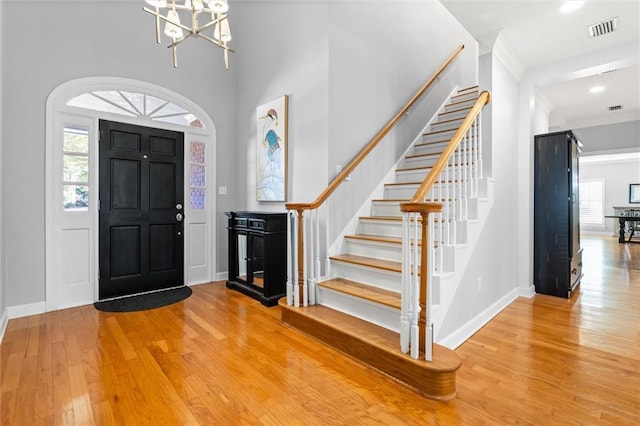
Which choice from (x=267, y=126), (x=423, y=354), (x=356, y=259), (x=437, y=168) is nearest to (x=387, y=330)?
(x=423, y=354)

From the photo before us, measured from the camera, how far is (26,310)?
307 centimetres

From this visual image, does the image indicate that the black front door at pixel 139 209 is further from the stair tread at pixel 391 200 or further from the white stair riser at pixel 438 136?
the white stair riser at pixel 438 136

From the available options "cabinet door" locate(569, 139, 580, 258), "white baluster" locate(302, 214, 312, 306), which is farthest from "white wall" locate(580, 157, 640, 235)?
"white baluster" locate(302, 214, 312, 306)

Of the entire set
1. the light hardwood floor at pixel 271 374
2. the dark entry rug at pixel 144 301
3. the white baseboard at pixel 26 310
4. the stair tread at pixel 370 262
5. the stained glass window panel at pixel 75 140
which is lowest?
the light hardwood floor at pixel 271 374

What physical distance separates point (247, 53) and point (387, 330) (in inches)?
161

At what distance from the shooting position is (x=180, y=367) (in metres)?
2.10

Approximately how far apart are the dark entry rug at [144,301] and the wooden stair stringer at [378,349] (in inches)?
61.8

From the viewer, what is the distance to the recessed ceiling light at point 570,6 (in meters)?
2.64

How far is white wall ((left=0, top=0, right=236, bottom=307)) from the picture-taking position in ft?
9.78

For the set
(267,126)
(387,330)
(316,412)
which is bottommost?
(316,412)

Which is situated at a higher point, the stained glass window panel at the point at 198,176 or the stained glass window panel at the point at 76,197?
the stained glass window panel at the point at 198,176

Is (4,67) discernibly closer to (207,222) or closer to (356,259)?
(207,222)

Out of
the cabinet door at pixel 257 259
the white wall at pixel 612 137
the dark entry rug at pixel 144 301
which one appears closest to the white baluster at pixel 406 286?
the cabinet door at pixel 257 259

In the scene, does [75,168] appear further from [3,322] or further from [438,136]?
[438,136]
